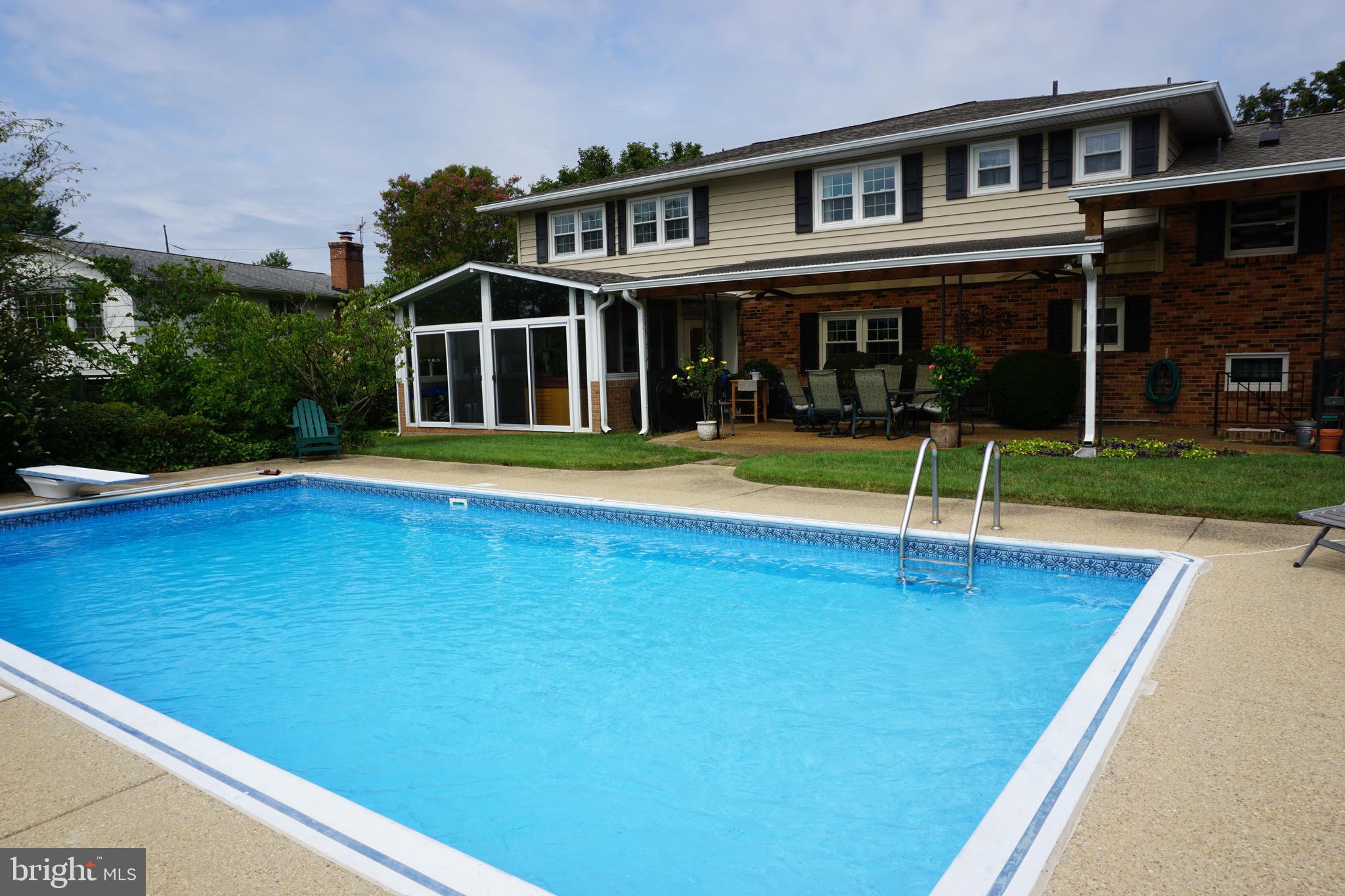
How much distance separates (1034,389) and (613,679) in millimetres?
10223

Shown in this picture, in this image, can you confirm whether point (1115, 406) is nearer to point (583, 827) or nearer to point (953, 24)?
point (953, 24)

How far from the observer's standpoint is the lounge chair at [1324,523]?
15.6ft

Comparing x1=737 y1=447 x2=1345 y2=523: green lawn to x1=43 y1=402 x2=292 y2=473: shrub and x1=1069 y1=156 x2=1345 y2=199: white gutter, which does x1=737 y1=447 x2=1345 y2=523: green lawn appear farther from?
x1=43 y1=402 x2=292 y2=473: shrub

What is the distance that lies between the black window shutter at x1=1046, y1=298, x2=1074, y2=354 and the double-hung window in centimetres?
671

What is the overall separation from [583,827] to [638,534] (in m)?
4.55

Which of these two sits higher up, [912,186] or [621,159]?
[621,159]

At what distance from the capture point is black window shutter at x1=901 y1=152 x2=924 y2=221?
13445 mm

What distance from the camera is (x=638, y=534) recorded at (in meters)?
7.67

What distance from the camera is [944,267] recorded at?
36.9 feet

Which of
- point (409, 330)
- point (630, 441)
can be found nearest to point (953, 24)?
point (630, 441)

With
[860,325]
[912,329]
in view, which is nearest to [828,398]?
[912,329]

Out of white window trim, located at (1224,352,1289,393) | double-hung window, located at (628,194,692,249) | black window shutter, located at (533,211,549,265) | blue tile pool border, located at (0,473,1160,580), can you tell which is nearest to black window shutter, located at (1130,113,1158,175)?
white window trim, located at (1224,352,1289,393)

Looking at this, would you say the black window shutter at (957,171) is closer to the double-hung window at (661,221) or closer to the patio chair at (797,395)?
the patio chair at (797,395)

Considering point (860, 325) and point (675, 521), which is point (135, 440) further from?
point (860, 325)
